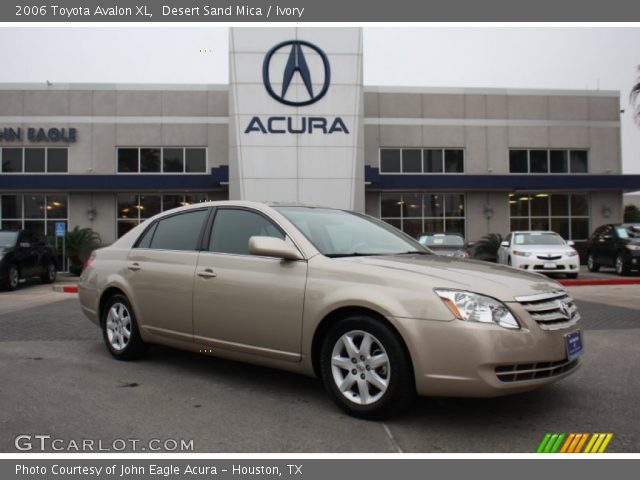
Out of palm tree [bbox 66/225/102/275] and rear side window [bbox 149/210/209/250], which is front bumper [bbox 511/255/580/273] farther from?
palm tree [bbox 66/225/102/275]

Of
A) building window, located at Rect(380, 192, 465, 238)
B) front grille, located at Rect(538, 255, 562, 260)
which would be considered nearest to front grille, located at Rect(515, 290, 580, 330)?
front grille, located at Rect(538, 255, 562, 260)

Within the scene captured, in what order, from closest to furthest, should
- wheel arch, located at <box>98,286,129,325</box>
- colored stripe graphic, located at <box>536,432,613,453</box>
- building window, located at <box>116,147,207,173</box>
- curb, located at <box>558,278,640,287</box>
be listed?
colored stripe graphic, located at <box>536,432,613,453</box> → wheel arch, located at <box>98,286,129,325</box> → curb, located at <box>558,278,640,287</box> → building window, located at <box>116,147,207,173</box>

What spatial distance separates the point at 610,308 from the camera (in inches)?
378

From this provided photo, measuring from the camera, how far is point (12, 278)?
14227mm

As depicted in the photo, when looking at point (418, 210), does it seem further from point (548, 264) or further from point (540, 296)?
point (540, 296)

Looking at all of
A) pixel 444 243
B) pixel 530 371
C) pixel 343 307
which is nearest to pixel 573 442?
pixel 530 371

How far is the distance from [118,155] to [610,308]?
2001cm

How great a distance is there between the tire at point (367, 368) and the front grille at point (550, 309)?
891 millimetres

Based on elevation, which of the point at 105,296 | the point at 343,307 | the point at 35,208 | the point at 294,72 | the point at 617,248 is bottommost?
the point at 105,296

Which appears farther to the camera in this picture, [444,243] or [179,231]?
[444,243]

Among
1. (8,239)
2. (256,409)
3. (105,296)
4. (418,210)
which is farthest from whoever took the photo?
(418,210)

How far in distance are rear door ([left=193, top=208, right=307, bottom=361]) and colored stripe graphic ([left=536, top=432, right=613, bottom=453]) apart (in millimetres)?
1794

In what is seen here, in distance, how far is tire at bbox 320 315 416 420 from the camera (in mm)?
3566

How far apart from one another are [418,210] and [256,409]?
2055 centimetres
